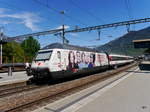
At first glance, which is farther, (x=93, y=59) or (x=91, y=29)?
(x=91, y=29)

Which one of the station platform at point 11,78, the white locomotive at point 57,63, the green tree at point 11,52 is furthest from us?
the green tree at point 11,52

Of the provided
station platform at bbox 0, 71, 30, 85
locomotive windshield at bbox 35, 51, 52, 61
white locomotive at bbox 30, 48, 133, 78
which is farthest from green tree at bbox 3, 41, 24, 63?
locomotive windshield at bbox 35, 51, 52, 61

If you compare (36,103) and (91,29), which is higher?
(91,29)

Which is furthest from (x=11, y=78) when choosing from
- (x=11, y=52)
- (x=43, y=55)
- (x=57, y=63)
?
(x=11, y=52)

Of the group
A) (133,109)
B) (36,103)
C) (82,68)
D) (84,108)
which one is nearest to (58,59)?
(82,68)

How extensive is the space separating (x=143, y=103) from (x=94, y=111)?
2.23m

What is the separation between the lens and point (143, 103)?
653cm

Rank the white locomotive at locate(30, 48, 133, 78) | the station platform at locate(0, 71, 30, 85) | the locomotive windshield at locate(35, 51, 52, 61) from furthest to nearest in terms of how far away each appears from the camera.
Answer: the station platform at locate(0, 71, 30, 85)
the locomotive windshield at locate(35, 51, 52, 61)
the white locomotive at locate(30, 48, 133, 78)

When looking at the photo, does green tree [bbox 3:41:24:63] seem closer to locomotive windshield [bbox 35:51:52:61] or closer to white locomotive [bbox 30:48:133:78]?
white locomotive [bbox 30:48:133:78]

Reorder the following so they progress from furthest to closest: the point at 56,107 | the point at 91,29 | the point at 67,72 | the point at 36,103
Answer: the point at 91,29 → the point at 67,72 → the point at 36,103 → the point at 56,107

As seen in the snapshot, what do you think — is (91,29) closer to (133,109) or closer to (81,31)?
(81,31)

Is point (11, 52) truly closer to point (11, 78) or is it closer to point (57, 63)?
point (11, 78)

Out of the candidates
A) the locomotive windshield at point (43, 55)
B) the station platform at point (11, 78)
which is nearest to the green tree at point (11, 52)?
the station platform at point (11, 78)

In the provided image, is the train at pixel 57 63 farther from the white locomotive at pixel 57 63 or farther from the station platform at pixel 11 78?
the station platform at pixel 11 78
